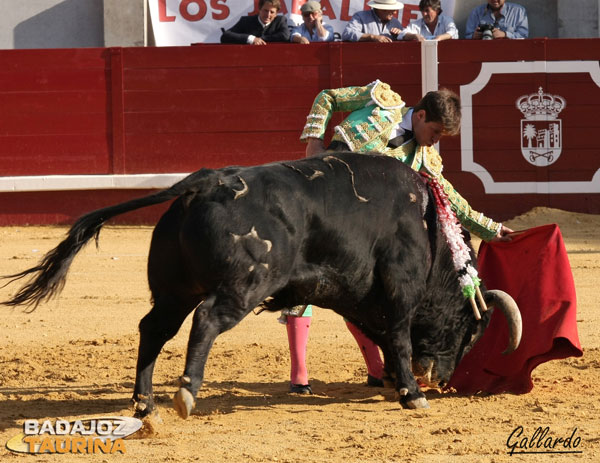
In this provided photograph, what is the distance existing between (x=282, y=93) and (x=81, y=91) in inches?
65.2

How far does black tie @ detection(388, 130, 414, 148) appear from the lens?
3.83m

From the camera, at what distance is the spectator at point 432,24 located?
877cm

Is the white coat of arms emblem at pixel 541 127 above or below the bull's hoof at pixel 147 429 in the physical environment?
above

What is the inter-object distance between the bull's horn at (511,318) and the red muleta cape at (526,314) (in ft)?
0.61

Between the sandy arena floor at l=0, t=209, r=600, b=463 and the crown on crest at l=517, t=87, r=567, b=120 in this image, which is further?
the crown on crest at l=517, t=87, r=567, b=120

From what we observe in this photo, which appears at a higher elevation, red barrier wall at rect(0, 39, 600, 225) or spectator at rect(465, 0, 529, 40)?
spectator at rect(465, 0, 529, 40)

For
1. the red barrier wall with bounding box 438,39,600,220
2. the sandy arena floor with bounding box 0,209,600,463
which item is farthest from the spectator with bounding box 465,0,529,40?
the sandy arena floor with bounding box 0,209,600,463

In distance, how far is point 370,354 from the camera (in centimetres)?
404

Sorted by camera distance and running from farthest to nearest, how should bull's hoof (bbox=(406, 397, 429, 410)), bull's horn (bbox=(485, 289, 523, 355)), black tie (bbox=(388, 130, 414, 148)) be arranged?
black tie (bbox=(388, 130, 414, 148)), bull's horn (bbox=(485, 289, 523, 355)), bull's hoof (bbox=(406, 397, 429, 410))

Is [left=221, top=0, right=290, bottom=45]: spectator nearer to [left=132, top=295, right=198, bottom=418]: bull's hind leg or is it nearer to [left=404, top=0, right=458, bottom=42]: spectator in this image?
Result: [left=404, top=0, right=458, bottom=42]: spectator

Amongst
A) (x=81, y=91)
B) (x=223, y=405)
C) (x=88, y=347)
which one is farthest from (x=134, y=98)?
(x=223, y=405)

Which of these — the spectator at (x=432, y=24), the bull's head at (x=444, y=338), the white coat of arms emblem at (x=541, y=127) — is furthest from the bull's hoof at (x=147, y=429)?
the spectator at (x=432, y=24)

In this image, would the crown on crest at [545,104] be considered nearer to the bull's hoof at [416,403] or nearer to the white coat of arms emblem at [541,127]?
the white coat of arms emblem at [541,127]

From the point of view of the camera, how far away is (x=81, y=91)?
28.1 feet
